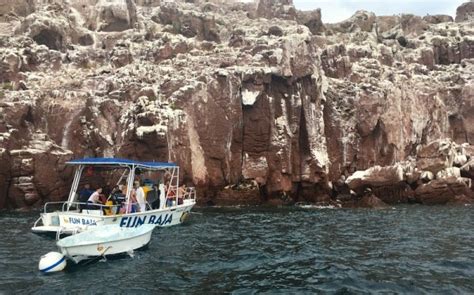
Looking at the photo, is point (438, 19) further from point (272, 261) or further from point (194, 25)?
point (272, 261)

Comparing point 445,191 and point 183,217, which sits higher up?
point 445,191

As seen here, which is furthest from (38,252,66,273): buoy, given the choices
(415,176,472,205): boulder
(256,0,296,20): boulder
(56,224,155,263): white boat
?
(256,0,296,20): boulder

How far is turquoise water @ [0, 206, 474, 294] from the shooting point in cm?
1420

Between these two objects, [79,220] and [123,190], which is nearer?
[79,220]

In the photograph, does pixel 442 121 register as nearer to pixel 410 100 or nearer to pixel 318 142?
pixel 410 100

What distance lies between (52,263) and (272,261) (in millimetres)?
7743

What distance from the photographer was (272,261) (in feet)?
57.5

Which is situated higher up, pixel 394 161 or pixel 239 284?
pixel 394 161

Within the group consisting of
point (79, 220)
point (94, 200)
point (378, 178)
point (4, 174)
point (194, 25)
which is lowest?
point (79, 220)

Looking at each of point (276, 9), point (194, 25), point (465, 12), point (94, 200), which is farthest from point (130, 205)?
point (465, 12)

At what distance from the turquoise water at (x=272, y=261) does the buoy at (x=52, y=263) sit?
30cm

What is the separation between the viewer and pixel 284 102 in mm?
44812

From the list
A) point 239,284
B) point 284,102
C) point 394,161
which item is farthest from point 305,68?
point 239,284

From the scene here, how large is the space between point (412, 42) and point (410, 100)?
1537 centimetres
